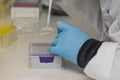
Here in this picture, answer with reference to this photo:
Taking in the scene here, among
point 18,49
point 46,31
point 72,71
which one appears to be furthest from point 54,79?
point 46,31

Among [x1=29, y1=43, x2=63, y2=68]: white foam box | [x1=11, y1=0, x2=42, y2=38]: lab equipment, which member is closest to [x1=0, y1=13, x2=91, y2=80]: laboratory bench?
[x1=29, y1=43, x2=63, y2=68]: white foam box

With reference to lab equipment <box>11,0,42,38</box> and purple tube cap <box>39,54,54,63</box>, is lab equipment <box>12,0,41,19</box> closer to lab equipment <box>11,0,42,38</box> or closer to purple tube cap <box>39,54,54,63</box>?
lab equipment <box>11,0,42,38</box>

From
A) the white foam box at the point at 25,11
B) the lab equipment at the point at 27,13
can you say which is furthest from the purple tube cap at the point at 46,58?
the white foam box at the point at 25,11

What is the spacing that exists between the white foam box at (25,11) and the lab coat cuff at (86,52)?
60cm

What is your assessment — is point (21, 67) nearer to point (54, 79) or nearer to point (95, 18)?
point (54, 79)

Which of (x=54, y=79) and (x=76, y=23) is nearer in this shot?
(x=54, y=79)

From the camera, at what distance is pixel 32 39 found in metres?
0.98

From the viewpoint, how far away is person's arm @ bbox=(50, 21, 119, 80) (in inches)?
25.6

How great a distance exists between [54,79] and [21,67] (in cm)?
12

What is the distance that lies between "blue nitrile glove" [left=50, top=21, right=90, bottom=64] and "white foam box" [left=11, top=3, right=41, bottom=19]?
0.52 metres

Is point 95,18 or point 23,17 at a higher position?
point 95,18

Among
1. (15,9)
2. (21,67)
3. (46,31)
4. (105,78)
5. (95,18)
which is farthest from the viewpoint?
(15,9)

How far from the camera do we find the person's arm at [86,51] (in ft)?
2.14

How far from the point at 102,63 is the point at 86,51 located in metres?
0.06
